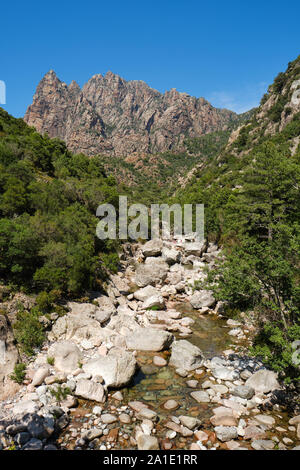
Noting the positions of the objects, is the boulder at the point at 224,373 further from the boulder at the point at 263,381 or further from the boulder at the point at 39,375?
the boulder at the point at 39,375

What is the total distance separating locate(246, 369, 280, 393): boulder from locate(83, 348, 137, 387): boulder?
4.87m

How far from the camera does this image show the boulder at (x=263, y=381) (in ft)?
32.6

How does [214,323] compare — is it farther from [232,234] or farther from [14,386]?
[232,234]

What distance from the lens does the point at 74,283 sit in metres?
16.4

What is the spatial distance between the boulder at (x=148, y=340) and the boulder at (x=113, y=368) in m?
2.46

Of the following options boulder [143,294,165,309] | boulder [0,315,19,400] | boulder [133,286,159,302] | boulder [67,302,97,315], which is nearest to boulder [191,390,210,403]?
boulder [0,315,19,400]

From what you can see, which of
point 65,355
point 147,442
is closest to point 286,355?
point 147,442

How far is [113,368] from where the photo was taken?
10.7 m

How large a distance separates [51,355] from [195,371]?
21.4 feet

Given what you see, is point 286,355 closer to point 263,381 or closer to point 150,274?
point 263,381

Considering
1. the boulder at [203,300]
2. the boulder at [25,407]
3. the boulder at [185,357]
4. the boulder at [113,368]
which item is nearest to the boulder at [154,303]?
the boulder at [203,300]

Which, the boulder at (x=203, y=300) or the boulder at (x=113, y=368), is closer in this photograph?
the boulder at (x=113, y=368)

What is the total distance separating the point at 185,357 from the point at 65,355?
18.1ft

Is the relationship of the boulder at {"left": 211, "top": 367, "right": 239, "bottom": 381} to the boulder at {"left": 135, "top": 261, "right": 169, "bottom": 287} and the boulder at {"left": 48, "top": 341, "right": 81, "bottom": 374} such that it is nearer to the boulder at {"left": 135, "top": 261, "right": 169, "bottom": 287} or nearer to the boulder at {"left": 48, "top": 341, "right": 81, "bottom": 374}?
the boulder at {"left": 48, "top": 341, "right": 81, "bottom": 374}
